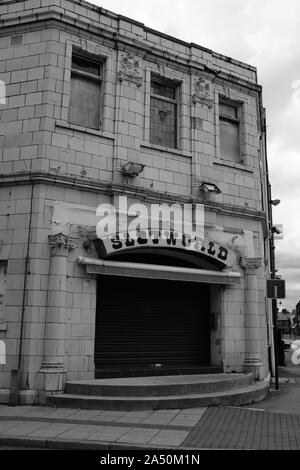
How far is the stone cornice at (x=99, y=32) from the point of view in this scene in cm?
1193

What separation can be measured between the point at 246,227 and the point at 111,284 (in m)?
4.49

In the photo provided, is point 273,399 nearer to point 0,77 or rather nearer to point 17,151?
point 17,151

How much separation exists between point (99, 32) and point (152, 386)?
8.96 meters

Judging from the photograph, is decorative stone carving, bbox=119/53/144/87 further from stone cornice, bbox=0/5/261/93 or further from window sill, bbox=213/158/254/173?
window sill, bbox=213/158/254/173

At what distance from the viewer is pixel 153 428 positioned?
8242 millimetres

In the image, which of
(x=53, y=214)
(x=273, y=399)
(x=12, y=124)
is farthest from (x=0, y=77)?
(x=273, y=399)

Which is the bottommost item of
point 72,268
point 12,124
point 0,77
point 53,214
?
point 72,268

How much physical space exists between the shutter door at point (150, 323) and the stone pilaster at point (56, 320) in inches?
56.6

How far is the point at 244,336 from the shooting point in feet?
43.2

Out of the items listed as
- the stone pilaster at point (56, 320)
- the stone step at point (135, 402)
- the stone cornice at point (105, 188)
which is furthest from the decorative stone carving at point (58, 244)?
the stone step at point (135, 402)

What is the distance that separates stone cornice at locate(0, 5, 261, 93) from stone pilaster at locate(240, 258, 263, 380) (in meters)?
5.72

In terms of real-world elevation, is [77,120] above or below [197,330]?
above

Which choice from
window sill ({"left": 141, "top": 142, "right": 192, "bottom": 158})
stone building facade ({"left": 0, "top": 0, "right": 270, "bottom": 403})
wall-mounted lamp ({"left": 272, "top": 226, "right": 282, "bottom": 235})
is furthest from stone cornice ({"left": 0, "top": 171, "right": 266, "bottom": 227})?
wall-mounted lamp ({"left": 272, "top": 226, "right": 282, "bottom": 235})
